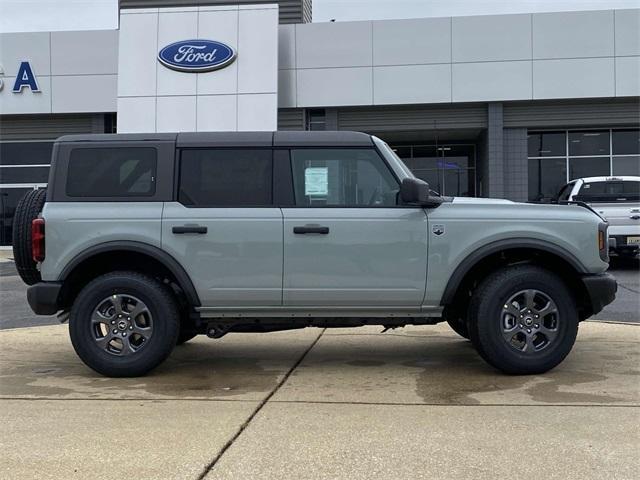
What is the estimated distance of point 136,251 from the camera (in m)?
5.32

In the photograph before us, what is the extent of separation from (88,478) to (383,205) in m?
3.08

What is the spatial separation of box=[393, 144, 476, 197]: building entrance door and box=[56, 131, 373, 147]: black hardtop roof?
16.2 metres

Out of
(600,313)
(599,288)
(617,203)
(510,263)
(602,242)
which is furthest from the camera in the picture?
(617,203)

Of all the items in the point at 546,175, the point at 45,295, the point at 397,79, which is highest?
the point at 397,79

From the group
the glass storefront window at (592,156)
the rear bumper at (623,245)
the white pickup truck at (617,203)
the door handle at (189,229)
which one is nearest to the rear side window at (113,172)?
the door handle at (189,229)

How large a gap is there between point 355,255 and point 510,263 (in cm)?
136

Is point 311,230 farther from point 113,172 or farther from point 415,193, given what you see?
point 113,172

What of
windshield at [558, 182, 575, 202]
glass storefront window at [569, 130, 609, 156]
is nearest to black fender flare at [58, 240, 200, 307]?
windshield at [558, 182, 575, 202]

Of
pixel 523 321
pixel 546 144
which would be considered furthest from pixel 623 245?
pixel 523 321

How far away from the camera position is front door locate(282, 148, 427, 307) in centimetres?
529

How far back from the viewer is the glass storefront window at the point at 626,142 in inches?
786

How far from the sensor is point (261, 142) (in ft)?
18.1

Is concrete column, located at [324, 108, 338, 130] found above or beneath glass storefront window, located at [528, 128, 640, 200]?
above

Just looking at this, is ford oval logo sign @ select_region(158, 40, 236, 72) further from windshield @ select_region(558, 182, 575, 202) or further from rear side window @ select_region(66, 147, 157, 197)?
rear side window @ select_region(66, 147, 157, 197)
